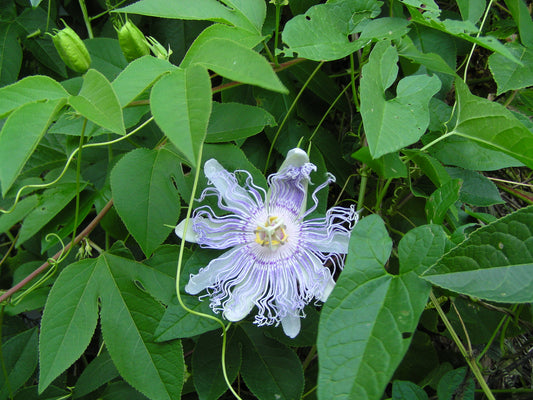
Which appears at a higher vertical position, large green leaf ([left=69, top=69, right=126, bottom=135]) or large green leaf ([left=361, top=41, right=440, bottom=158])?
large green leaf ([left=69, top=69, right=126, bottom=135])

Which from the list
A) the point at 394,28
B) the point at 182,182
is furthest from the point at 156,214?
the point at 394,28

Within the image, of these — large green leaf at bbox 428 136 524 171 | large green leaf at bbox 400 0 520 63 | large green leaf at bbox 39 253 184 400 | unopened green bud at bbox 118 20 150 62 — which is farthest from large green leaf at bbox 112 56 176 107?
large green leaf at bbox 428 136 524 171

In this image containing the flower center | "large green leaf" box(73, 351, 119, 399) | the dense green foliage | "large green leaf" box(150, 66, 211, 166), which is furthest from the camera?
"large green leaf" box(73, 351, 119, 399)

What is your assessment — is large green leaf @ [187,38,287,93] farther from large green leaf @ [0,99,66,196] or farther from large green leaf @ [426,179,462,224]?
large green leaf @ [426,179,462,224]

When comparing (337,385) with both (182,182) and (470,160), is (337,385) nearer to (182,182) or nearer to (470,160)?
(182,182)

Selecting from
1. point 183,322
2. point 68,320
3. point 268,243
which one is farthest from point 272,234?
point 68,320

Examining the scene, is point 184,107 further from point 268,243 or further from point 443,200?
point 443,200
